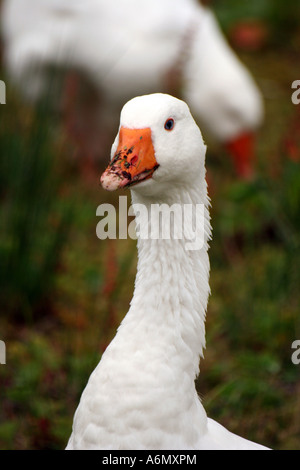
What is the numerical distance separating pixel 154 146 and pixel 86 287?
1.90 m

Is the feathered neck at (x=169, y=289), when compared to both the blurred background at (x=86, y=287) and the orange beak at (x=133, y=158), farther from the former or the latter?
the blurred background at (x=86, y=287)

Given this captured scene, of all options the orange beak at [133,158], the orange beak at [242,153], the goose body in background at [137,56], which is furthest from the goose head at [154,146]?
the orange beak at [242,153]

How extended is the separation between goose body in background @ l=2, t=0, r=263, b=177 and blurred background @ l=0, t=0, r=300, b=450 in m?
0.11

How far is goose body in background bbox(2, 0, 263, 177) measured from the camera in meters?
4.43

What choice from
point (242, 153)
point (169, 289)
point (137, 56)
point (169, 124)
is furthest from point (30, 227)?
point (242, 153)

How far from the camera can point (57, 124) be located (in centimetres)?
416

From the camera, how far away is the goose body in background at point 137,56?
4.43 m

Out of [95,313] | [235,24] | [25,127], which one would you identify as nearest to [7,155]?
[25,127]

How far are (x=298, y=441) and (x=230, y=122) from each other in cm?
239

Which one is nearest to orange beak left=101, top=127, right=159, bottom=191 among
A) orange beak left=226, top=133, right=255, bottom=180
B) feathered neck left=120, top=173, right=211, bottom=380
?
feathered neck left=120, top=173, right=211, bottom=380

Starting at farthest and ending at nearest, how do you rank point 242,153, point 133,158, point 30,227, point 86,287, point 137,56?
point 242,153 < point 137,56 < point 86,287 < point 30,227 < point 133,158

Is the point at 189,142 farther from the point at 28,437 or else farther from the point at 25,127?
the point at 25,127

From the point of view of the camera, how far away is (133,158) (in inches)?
69.9

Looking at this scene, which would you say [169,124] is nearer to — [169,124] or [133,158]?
[169,124]
